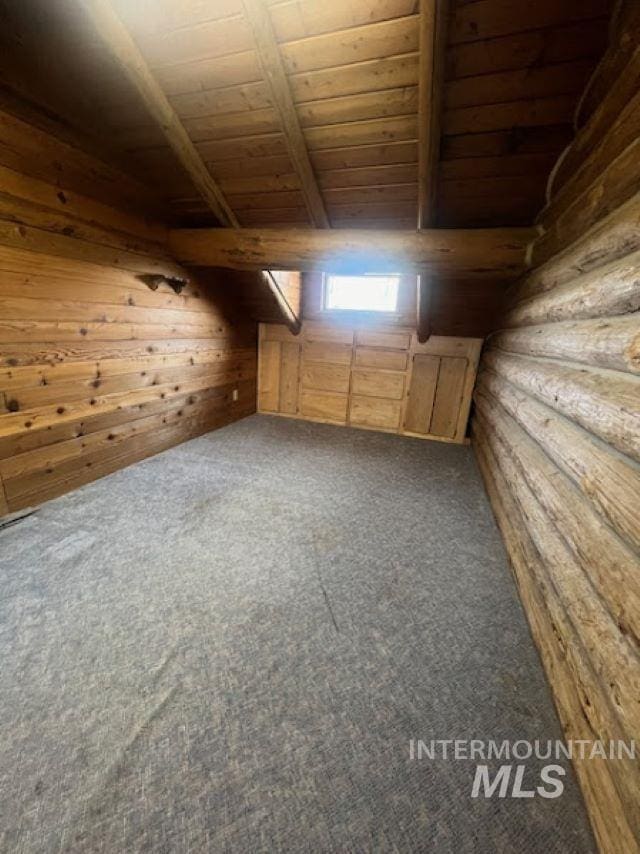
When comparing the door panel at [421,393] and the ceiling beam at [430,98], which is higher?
the ceiling beam at [430,98]

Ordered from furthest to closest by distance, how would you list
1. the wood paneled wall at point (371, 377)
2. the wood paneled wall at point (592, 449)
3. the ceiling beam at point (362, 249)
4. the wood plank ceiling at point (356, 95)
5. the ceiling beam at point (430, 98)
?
the wood paneled wall at point (371, 377)
the ceiling beam at point (362, 249)
the wood plank ceiling at point (356, 95)
the ceiling beam at point (430, 98)
the wood paneled wall at point (592, 449)

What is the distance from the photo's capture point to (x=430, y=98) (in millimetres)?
1657

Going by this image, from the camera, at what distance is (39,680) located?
1164 millimetres

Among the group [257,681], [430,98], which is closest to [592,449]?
[257,681]

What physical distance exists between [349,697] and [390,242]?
2.74 meters

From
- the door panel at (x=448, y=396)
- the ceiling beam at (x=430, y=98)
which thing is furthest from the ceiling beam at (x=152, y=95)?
the door panel at (x=448, y=396)

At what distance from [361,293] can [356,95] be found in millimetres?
2356

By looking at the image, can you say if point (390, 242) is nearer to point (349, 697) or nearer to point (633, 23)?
point (633, 23)

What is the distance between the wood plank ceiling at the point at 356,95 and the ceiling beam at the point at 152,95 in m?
0.05

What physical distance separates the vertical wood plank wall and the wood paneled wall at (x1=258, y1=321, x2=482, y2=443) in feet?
5.02

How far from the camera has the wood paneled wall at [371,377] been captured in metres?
4.07

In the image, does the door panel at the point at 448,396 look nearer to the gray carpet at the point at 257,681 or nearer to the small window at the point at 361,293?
the small window at the point at 361,293

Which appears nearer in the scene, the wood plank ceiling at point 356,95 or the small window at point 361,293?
the wood plank ceiling at point 356,95

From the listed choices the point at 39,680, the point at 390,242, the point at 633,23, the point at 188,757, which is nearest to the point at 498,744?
the point at 188,757
